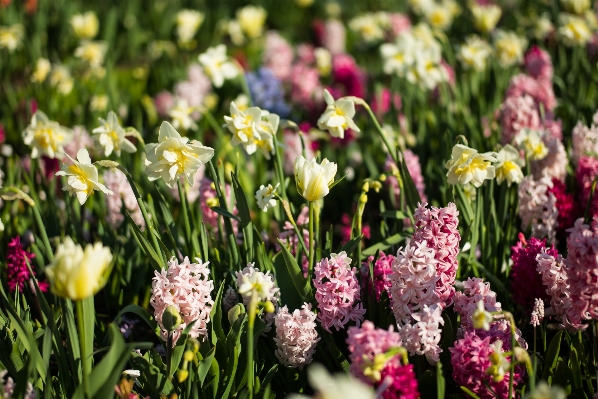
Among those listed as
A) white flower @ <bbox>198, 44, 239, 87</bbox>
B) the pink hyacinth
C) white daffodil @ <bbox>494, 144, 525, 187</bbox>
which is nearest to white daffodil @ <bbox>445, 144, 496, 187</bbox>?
white daffodil @ <bbox>494, 144, 525, 187</bbox>

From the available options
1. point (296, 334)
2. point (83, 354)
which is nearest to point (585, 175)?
point (296, 334)

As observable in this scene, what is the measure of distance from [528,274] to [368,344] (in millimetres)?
710

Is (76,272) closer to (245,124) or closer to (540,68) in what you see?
(245,124)

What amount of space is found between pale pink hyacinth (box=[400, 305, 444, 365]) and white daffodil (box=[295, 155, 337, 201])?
1.35ft

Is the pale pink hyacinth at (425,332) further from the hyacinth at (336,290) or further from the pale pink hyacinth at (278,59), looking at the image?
the pale pink hyacinth at (278,59)

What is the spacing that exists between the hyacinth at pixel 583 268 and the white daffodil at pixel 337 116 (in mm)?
859

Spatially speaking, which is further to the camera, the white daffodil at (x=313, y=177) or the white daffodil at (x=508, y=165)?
the white daffodil at (x=508, y=165)

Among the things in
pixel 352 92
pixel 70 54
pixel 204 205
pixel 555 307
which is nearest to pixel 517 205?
pixel 555 307

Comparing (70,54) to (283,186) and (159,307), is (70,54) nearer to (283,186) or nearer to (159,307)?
(283,186)

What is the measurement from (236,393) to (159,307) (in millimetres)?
307

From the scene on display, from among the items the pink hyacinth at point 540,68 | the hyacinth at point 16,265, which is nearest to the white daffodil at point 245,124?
the hyacinth at point 16,265

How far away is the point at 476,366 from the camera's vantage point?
1421 millimetres

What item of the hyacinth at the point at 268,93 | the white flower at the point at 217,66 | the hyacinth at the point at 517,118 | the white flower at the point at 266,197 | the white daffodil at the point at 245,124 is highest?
the white daffodil at the point at 245,124

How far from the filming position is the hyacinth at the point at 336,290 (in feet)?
5.08
